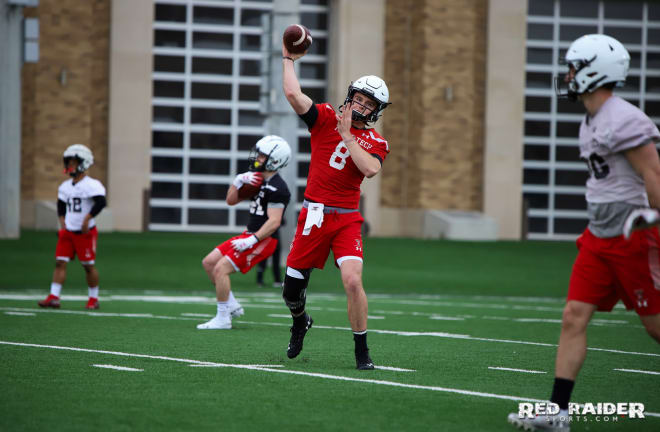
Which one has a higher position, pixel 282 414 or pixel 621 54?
pixel 621 54

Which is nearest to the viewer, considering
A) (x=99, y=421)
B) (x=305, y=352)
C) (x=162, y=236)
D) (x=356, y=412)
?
(x=99, y=421)

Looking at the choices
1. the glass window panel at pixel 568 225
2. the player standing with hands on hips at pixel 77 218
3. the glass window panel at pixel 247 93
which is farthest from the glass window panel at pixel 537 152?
the player standing with hands on hips at pixel 77 218

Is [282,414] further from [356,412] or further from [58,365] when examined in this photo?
[58,365]

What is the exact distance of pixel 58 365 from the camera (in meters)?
7.63

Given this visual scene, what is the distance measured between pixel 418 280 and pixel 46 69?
14139mm

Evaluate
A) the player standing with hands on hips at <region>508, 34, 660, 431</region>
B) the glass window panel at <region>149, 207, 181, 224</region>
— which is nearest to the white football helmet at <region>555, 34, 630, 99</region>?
the player standing with hands on hips at <region>508, 34, 660, 431</region>

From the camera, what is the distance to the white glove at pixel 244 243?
10719 millimetres

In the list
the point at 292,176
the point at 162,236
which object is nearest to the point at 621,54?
the point at 292,176

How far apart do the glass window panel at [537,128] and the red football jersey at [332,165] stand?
2556cm

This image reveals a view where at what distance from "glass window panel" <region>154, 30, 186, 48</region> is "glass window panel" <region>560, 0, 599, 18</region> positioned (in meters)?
12.1

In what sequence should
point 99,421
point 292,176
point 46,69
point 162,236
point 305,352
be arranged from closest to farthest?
point 99,421 → point 305,352 → point 292,176 → point 162,236 → point 46,69

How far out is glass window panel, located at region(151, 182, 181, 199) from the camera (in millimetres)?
30453

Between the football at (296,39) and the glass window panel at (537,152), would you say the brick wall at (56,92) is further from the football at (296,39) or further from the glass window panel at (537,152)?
the football at (296,39)

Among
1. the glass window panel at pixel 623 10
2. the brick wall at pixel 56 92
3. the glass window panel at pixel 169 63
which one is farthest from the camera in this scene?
the glass window panel at pixel 623 10
